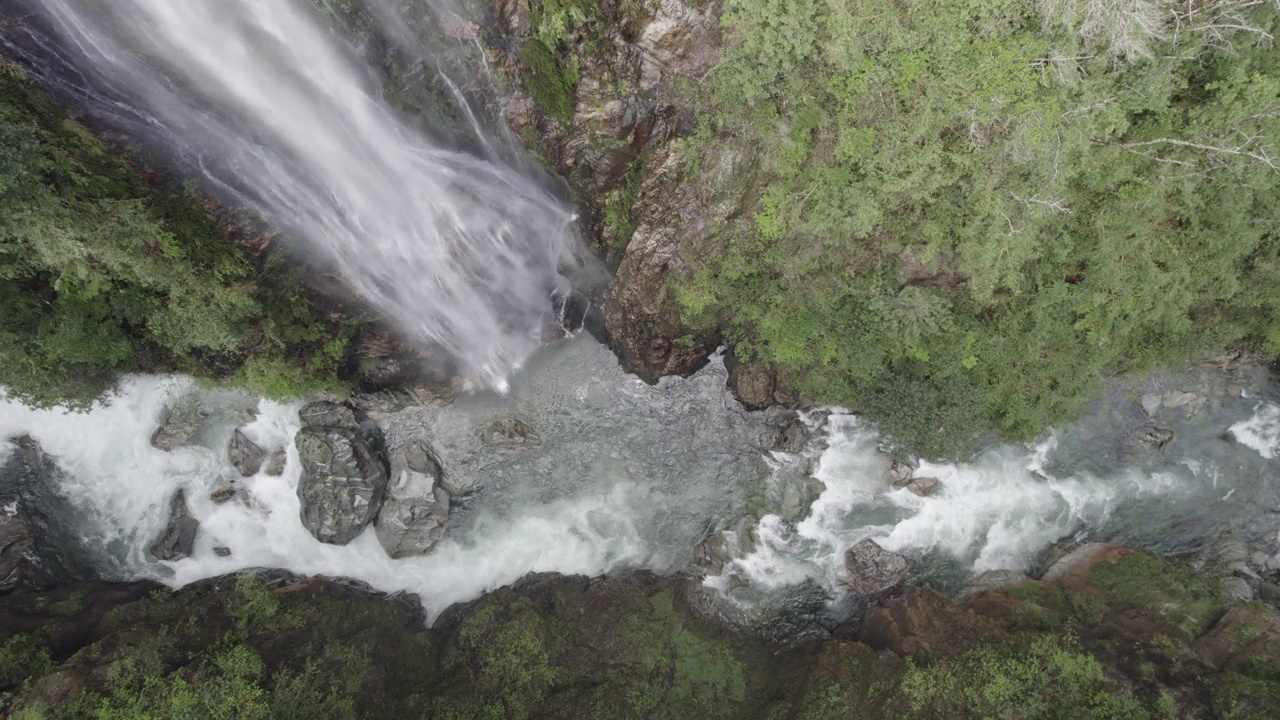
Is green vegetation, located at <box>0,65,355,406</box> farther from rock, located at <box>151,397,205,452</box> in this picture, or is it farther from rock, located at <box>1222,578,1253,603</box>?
rock, located at <box>1222,578,1253,603</box>

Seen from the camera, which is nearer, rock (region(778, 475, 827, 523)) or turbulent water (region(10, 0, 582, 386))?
turbulent water (region(10, 0, 582, 386))

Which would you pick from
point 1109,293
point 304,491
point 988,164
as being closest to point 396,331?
point 304,491

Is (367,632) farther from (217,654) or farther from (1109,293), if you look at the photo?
(1109,293)

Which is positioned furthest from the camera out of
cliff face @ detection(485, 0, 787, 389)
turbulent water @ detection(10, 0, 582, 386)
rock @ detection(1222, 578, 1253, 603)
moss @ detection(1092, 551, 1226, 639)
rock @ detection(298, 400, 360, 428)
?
rock @ detection(298, 400, 360, 428)

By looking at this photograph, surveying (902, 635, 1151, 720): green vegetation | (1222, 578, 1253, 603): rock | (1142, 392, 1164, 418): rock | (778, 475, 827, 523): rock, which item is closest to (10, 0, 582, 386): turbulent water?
(778, 475, 827, 523): rock

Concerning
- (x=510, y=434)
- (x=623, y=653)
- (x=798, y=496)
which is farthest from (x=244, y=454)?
(x=798, y=496)

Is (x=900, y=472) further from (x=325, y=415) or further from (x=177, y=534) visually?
(x=177, y=534)
